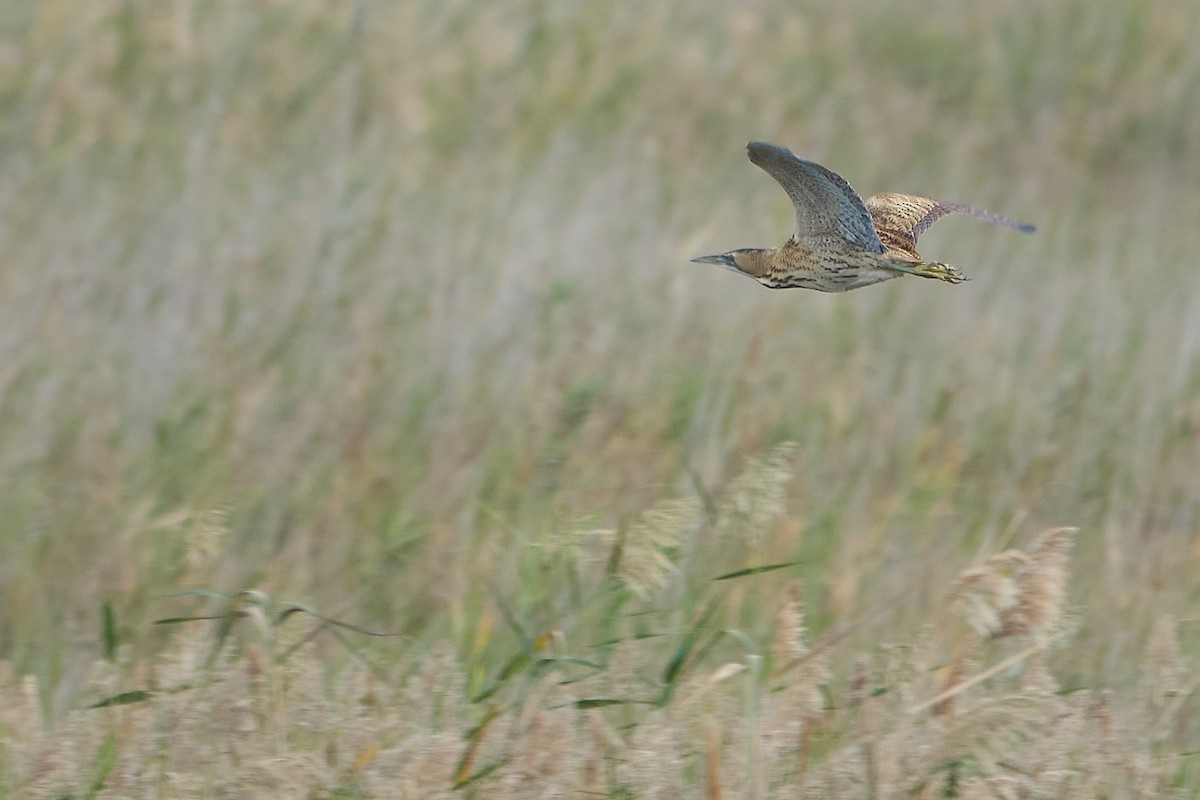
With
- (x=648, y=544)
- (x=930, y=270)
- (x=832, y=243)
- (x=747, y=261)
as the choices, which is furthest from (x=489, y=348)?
(x=930, y=270)

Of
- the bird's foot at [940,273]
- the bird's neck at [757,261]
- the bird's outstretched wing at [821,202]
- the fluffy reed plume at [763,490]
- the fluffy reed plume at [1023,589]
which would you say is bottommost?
the fluffy reed plume at [1023,589]

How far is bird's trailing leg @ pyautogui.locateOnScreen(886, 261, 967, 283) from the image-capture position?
5.69 feet

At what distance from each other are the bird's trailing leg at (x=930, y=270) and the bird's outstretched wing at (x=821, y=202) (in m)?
0.04

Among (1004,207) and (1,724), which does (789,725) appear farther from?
(1004,207)

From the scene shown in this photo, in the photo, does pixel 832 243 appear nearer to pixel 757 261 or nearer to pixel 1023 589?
pixel 757 261

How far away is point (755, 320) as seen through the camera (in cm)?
422

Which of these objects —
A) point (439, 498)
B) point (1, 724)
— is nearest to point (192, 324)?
point (439, 498)

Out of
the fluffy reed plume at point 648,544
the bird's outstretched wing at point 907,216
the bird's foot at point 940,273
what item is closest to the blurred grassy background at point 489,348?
the fluffy reed plume at point 648,544

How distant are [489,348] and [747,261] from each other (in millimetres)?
1832

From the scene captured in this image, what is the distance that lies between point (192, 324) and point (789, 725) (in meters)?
2.07

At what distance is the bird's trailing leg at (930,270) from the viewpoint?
5.69 feet

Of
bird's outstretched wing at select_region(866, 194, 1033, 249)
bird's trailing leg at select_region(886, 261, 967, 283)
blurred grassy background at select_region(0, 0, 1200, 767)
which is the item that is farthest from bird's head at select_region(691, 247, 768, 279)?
blurred grassy background at select_region(0, 0, 1200, 767)

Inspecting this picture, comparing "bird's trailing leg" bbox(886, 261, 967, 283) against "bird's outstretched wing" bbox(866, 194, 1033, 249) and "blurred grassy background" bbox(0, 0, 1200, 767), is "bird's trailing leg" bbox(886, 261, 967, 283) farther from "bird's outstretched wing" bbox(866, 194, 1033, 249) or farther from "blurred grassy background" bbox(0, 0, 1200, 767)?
"blurred grassy background" bbox(0, 0, 1200, 767)

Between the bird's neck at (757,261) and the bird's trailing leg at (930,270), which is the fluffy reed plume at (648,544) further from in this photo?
the bird's trailing leg at (930,270)
